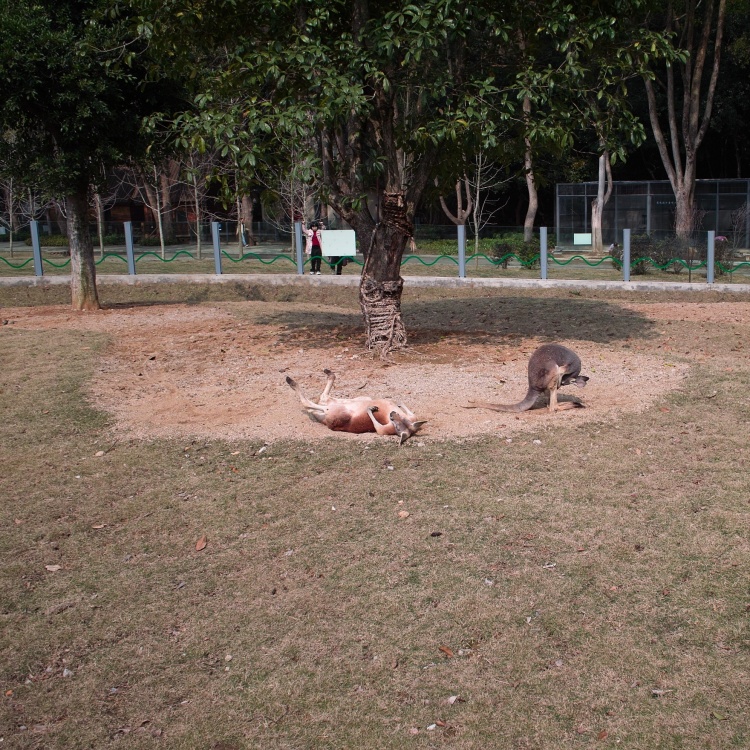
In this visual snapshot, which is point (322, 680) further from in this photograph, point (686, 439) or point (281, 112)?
point (281, 112)

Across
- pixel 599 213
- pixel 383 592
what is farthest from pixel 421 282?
pixel 383 592

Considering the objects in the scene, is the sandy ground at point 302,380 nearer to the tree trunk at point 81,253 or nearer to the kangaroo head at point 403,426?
the kangaroo head at point 403,426

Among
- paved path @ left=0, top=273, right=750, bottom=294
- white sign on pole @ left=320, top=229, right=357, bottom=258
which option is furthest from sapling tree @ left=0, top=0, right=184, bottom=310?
white sign on pole @ left=320, top=229, right=357, bottom=258

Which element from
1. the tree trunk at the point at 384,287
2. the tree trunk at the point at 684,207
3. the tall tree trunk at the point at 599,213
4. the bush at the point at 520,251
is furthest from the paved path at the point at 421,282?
the tall tree trunk at the point at 599,213

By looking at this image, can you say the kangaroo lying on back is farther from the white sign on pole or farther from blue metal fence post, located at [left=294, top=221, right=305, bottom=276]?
the white sign on pole

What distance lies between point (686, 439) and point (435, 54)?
4.38 meters

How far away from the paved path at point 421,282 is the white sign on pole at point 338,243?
5.06 ft

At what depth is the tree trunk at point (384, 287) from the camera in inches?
404

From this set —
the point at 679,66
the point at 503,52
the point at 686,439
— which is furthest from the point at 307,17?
the point at 679,66

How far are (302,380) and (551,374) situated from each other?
272 centimetres

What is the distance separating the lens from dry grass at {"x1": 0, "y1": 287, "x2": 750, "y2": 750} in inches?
156

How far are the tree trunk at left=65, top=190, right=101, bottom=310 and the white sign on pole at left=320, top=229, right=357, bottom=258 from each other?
6.66 m

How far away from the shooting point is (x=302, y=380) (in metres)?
9.15

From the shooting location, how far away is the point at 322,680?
424 cm
